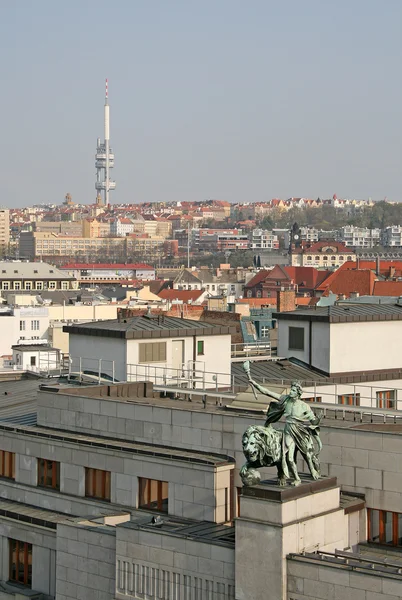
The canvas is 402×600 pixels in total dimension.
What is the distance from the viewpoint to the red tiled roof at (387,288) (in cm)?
11344

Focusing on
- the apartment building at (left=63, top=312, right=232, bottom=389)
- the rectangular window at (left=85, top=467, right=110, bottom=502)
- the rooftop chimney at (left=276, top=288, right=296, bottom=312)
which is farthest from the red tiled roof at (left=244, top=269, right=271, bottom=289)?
the rectangular window at (left=85, top=467, right=110, bottom=502)

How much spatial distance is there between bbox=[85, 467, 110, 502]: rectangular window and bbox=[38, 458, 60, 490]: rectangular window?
99cm

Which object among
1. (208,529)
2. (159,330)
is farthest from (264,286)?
(208,529)

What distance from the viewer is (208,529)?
72.8 feet

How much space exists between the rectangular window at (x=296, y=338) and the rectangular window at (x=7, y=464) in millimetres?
11833

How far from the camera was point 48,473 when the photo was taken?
88.7 ft

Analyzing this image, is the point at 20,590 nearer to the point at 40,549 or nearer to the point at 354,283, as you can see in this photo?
the point at 40,549

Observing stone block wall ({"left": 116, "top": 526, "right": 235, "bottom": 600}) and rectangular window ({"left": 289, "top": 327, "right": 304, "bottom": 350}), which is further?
rectangular window ({"left": 289, "top": 327, "right": 304, "bottom": 350})

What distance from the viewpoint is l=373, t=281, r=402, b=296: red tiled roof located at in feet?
372

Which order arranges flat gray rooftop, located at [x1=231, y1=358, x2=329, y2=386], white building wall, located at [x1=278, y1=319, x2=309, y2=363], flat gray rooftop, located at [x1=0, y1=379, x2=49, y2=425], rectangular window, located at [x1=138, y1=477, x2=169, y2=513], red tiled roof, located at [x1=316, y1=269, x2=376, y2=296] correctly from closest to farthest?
rectangular window, located at [x1=138, y1=477, x2=169, y2=513], flat gray rooftop, located at [x1=0, y1=379, x2=49, y2=425], flat gray rooftop, located at [x1=231, y1=358, x2=329, y2=386], white building wall, located at [x1=278, y1=319, x2=309, y2=363], red tiled roof, located at [x1=316, y1=269, x2=376, y2=296]

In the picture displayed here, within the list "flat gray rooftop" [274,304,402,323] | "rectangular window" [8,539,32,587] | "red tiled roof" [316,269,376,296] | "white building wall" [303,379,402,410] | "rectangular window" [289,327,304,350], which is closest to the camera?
"rectangular window" [8,539,32,587]

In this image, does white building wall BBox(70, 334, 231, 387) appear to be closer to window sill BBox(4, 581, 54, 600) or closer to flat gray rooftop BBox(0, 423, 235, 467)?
flat gray rooftop BBox(0, 423, 235, 467)

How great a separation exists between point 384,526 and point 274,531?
3543mm

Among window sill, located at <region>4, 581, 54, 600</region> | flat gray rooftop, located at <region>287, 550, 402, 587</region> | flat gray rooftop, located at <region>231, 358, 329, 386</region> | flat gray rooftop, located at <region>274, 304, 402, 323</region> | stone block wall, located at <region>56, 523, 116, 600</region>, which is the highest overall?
flat gray rooftop, located at <region>274, 304, 402, 323</region>
